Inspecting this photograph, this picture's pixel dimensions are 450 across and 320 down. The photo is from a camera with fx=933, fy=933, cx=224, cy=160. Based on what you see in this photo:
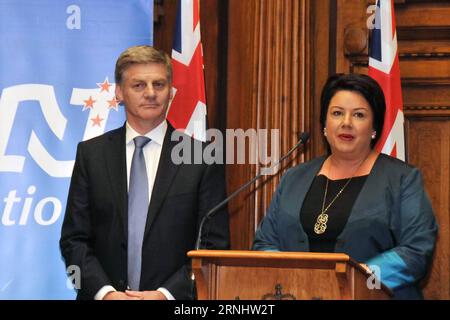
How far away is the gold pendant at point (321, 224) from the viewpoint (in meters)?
3.45

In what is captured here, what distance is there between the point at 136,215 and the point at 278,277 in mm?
857

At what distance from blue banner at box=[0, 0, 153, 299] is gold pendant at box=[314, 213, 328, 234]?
122cm

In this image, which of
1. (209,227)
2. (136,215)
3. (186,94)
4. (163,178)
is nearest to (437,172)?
(186,94)

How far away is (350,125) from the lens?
139 inches

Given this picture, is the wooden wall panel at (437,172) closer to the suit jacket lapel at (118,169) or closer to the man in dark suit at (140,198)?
the man in dark suit at (140,198)

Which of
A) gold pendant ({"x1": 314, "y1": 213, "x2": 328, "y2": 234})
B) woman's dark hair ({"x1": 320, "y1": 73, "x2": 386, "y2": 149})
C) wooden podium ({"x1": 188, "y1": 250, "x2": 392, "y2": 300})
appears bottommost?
wooden podium ({"x1": 188, "y1": 250, "x2": 392, "y2": 300})

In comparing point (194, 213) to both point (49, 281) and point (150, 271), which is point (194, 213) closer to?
point (150, 271)

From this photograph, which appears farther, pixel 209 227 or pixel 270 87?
pixel 270 87

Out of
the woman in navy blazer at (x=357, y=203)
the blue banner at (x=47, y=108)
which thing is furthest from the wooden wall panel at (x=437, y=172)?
the blue banner at (x=47, y=108)

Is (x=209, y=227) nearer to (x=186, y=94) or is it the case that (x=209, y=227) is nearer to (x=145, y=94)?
(x=145, y=94)

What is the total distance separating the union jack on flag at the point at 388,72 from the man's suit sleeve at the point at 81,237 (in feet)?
4.29

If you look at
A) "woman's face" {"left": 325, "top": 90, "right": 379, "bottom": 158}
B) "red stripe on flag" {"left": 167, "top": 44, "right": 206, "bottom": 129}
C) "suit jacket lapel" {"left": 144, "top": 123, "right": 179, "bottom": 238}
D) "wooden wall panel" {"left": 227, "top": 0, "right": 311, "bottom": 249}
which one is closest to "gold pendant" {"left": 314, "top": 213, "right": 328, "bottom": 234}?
"woman's face" {"left": 325, "top": 90, "right": 379, "bottom": 158}

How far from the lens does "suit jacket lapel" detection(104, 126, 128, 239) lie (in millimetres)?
3658

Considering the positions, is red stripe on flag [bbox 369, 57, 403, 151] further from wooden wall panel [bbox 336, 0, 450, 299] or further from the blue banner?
the blue banner
